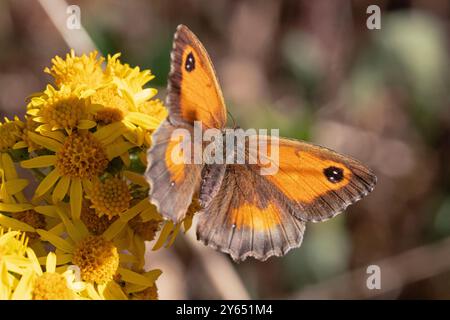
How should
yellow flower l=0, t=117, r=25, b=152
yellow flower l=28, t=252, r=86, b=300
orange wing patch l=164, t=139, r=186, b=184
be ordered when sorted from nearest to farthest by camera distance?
orange wing patch l=164, t=139, r=186, b=184 < yellow flower l=28, t=252, r=86, b=300 < yellow flower l=0, t=117, r=25, b=152

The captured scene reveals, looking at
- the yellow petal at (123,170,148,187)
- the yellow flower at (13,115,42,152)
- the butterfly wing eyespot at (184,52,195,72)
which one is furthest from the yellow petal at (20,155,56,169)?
the butterfly wing eyespot at (184,52,195,72)

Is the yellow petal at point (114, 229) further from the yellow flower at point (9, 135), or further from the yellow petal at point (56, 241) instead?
the yellow flower at point (9, 135)

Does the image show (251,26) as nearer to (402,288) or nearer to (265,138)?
(402,288)

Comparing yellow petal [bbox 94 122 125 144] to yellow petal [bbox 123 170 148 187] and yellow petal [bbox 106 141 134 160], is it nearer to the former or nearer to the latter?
yellow petal [bbox 106 141 134 160]

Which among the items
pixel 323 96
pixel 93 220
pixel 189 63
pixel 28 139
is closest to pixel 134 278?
pixel 93 220

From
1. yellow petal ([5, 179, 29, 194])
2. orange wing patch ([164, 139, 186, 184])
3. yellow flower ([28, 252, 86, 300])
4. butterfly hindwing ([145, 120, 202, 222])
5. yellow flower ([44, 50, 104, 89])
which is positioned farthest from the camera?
yellow flower ([44, 50, 104, 89])

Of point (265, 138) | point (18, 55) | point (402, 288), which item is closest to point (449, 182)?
point (402, 288)
